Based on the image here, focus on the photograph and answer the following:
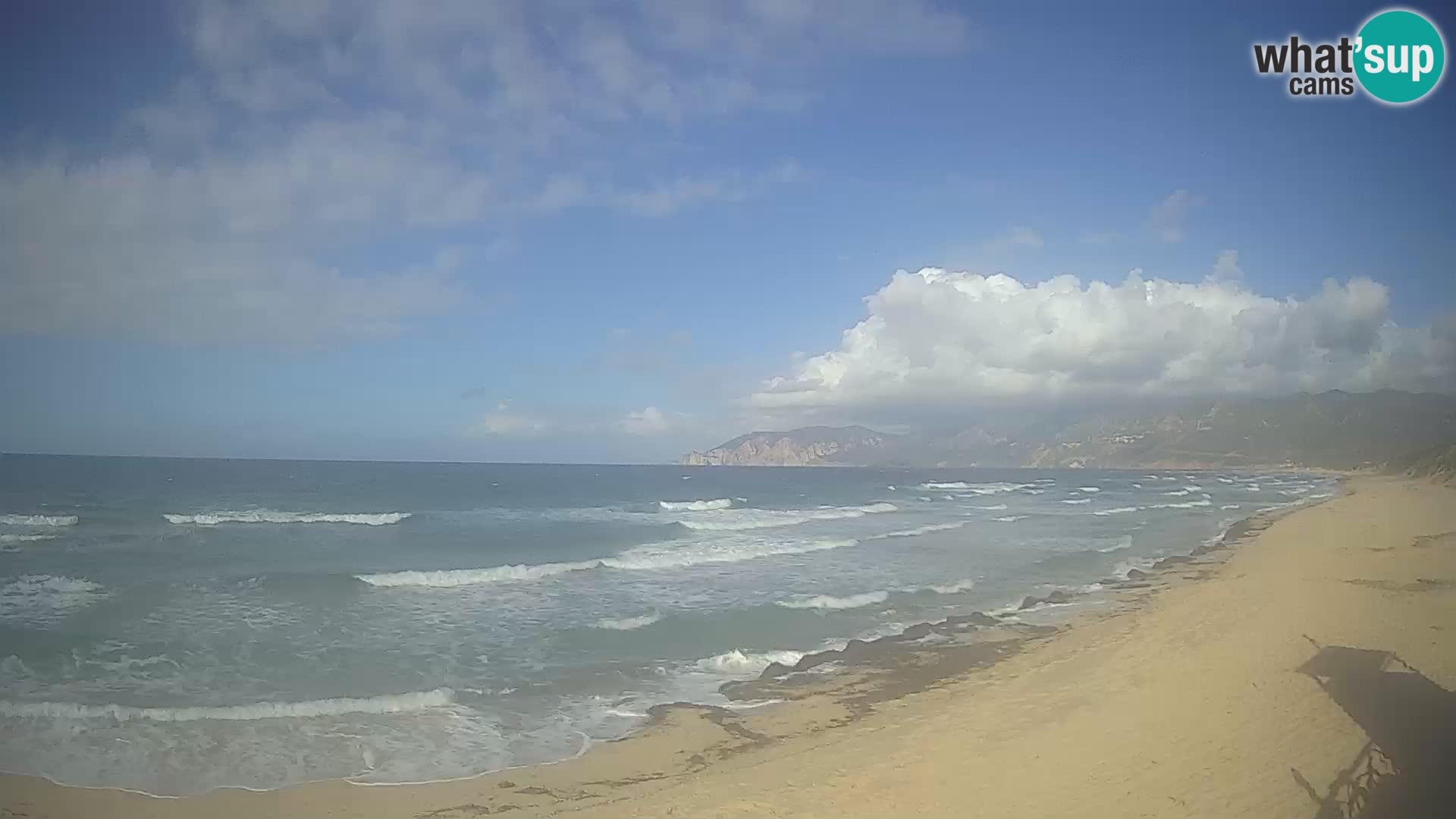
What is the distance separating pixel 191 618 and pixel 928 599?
16.7 metres

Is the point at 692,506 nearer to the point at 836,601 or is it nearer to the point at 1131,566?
the point at 1131,566

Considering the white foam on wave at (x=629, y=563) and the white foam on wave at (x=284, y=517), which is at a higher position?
the white foam on wave at (x=284, y=517)

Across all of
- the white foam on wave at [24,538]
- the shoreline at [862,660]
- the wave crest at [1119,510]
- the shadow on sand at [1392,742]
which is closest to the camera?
the shadow on sand at [1392,742]

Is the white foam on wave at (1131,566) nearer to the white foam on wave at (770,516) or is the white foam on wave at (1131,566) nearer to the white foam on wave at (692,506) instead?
the white foam on wave at (770,516)

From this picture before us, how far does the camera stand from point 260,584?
20.5 meters

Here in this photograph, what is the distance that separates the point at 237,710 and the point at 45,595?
12.1 metres

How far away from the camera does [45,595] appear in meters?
18.2

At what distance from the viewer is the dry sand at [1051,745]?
22.9ft

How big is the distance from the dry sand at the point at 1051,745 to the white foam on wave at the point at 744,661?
1357 millimetres

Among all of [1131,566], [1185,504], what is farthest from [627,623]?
[1185,504]

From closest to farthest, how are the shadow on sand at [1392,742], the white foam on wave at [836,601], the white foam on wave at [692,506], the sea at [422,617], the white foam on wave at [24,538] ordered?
the shadow on sand at [1392,742] < the sea at [422,617] < the white foam on wave at [836,601] < the white foam on wave at [24,538] < the white foam on wave at [692,506]

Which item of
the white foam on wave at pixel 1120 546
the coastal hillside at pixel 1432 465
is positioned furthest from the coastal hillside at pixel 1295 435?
the white foam on wave at pixel 1120 546

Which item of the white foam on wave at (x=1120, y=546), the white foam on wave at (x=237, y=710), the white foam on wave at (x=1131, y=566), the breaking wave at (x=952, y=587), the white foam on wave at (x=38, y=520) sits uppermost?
the white foam on wave at (x=38, y=520)

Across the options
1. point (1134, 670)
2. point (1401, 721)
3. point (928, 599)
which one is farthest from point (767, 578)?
point (1401, 721)
